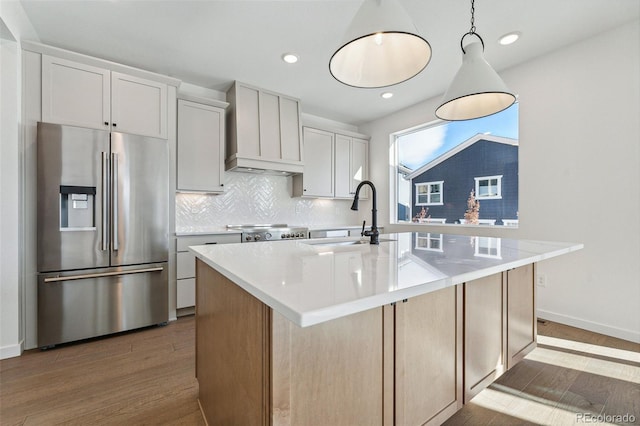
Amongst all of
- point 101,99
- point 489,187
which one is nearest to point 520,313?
point 489,187

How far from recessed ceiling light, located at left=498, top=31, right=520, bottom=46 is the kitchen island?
2126 mm

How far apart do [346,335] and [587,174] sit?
9.90ft

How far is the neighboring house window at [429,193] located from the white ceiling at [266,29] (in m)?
1.46

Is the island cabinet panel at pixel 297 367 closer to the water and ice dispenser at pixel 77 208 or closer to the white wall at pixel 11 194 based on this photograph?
the water and ice dispenser at pixel 77 208

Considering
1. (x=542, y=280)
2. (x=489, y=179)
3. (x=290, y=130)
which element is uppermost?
(x=290, y=130)

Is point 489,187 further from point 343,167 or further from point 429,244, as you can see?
point 429,244

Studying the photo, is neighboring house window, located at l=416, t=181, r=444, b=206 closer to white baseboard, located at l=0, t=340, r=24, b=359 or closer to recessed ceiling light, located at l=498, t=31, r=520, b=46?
recessed ceiling light, located at l=498, t=31, r=520, b=46

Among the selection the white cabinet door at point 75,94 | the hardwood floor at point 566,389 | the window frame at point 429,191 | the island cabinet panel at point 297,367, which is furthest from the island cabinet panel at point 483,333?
the white cabinet door at point 75,94

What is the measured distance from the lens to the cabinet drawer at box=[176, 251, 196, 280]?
294 centimetres

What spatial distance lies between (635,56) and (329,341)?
3.47 metres

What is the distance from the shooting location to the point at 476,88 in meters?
1.54

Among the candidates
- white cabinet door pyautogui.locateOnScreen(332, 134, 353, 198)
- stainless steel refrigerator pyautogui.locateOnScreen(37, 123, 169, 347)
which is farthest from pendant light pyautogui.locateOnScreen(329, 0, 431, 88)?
white cabinet door pyautogui.locateOnScreen(332, 134, 353, 198)

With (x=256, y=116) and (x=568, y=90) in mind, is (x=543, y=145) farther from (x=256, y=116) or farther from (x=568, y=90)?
(x=256, y=116)

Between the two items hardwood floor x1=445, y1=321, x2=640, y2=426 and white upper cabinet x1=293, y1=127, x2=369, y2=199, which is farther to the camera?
white upper cabinet x1=293, y1=127, x2=369, y2=199
